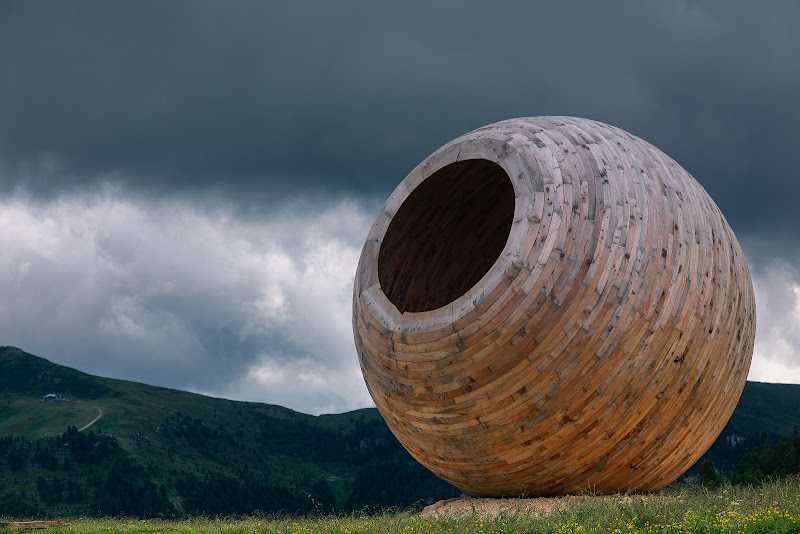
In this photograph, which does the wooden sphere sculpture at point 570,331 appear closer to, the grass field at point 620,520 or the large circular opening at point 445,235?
the large circular opening at point 445,235

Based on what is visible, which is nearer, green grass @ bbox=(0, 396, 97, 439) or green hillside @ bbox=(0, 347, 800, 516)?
green hillside @ bbox=(0, 347, 800, 516)

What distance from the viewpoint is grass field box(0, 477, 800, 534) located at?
938cm

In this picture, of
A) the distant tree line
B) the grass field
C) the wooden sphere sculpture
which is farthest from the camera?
the distant tree line

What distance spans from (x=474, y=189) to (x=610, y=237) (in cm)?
426

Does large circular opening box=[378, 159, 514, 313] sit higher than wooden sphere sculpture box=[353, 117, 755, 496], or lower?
higher

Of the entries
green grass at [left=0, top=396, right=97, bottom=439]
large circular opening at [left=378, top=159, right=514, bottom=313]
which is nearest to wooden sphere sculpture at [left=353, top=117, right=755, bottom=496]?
large circular opening at [left=378, top=159, right=514, bottom=313]

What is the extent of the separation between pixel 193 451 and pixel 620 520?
12594cm

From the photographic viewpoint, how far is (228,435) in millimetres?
148000

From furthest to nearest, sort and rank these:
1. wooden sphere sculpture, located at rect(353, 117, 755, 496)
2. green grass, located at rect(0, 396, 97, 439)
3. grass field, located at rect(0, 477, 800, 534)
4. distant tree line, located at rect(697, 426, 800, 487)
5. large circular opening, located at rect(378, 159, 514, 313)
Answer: green grass, located at rect(0, 396, 97, 439)
distant tree line, located at rect(697, 426, 800, 487)
large circular opening, located at rect(378, 159, 514, 313)
wooden sphere sculpture, located at rect(353, 117, 755, 496)
grass field, located at rect(0, 477, 800, 534)

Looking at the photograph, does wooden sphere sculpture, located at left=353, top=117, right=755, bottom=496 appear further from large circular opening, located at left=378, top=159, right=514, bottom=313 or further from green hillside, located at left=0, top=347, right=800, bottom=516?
green hillside, located at left=0, top=347, right=800, bottom=516

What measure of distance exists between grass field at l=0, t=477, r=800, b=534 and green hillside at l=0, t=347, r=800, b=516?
176ft

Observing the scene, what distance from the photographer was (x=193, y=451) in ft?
416

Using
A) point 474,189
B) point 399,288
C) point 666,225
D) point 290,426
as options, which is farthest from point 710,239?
point 290,426

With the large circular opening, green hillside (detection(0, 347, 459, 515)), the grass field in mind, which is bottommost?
the grass field
